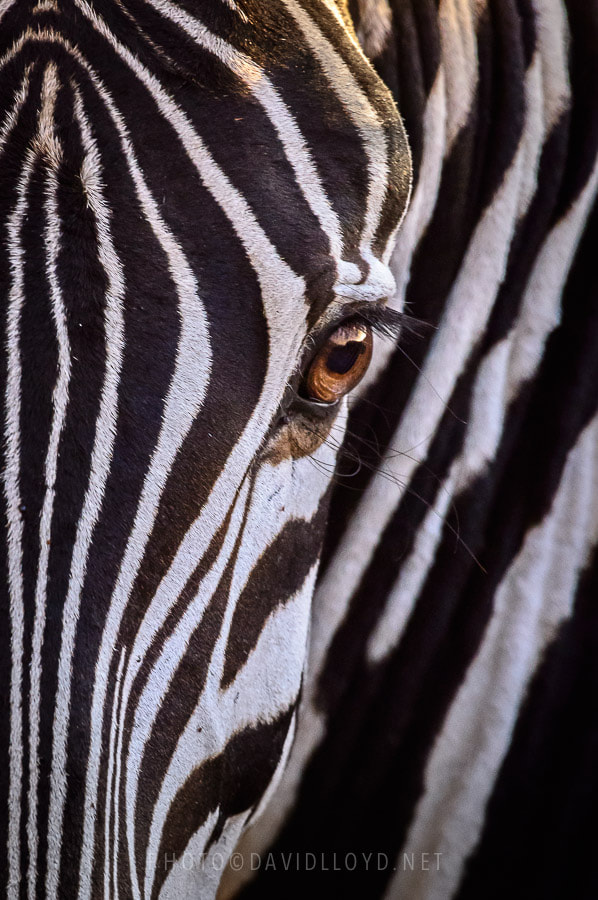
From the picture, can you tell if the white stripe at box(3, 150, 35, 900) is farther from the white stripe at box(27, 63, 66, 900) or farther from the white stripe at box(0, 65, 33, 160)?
the white stripe at box(0, 65, 33, 160)

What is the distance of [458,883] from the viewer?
1328 millimetres

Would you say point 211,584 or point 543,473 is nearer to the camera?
point 211,584

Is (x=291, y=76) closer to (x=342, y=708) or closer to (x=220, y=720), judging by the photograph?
(x=220, y=720)

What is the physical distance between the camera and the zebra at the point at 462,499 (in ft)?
4.37

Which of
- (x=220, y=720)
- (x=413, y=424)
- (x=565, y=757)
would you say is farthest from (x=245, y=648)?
(x=565, y=757)

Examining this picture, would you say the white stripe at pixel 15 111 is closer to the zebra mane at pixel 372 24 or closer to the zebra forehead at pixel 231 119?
the zebra forehead at pixel 231 119

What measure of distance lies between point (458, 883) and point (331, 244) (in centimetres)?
118

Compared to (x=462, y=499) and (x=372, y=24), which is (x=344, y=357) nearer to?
(x=462, y=499)

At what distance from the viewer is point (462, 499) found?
1.39m

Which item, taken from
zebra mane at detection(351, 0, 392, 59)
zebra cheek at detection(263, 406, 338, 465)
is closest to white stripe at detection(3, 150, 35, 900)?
zebra cheek at detection(263, 406, 338, 465)

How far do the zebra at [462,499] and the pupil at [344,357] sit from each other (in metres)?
0.28

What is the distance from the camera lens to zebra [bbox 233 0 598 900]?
52.4 inches

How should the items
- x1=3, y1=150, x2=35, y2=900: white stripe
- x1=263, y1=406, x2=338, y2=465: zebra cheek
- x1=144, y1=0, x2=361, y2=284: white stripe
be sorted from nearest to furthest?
x1=3, y1=150, x2=35, y2=900: white stripe
x1=144, y1=0, x2=361, y2=284: white stripe
x1=263, y1=406, x2=338, y2=465: zebra cheek

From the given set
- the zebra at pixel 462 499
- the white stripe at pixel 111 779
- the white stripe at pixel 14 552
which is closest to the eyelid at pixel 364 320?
the zebra at pixel 462 499
